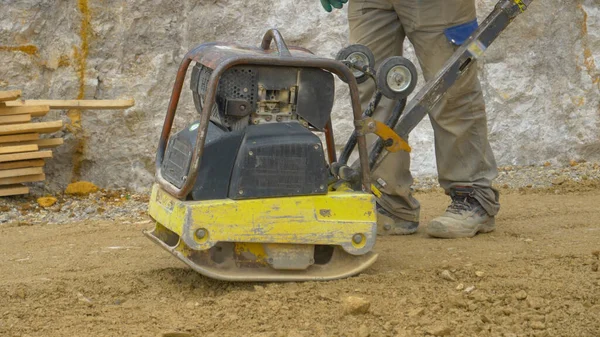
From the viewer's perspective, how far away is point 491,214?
5094 mm

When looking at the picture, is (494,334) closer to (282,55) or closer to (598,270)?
(598,270)

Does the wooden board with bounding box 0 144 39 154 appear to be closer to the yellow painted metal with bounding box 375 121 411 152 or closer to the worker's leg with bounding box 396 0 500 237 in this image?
the worker's leg with bounding box 396 0 500 237

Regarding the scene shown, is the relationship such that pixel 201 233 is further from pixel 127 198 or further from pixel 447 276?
pixel 127 198

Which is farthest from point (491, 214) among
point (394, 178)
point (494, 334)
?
point (494, 334)

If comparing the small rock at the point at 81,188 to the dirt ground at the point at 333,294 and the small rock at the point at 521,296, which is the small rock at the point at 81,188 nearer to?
the dirt ground at the point at 333,294

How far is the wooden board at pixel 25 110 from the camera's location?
20.8 feet

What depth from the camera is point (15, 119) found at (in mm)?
6359

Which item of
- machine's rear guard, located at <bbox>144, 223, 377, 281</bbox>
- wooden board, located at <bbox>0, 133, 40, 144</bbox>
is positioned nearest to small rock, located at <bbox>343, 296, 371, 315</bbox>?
machine's rear guard, located at <bbox>144, 223, 377, 281</bbox>

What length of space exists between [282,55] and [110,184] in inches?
145

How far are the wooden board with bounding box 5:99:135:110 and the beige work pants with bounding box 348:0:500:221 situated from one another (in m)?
2.25

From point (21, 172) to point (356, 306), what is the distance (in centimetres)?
365

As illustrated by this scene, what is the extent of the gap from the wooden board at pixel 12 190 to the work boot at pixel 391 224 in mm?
2784

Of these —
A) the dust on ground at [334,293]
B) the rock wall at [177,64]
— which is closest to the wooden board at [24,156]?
the rock wall at [177,64]

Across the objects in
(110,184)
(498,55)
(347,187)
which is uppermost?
(498,55)
